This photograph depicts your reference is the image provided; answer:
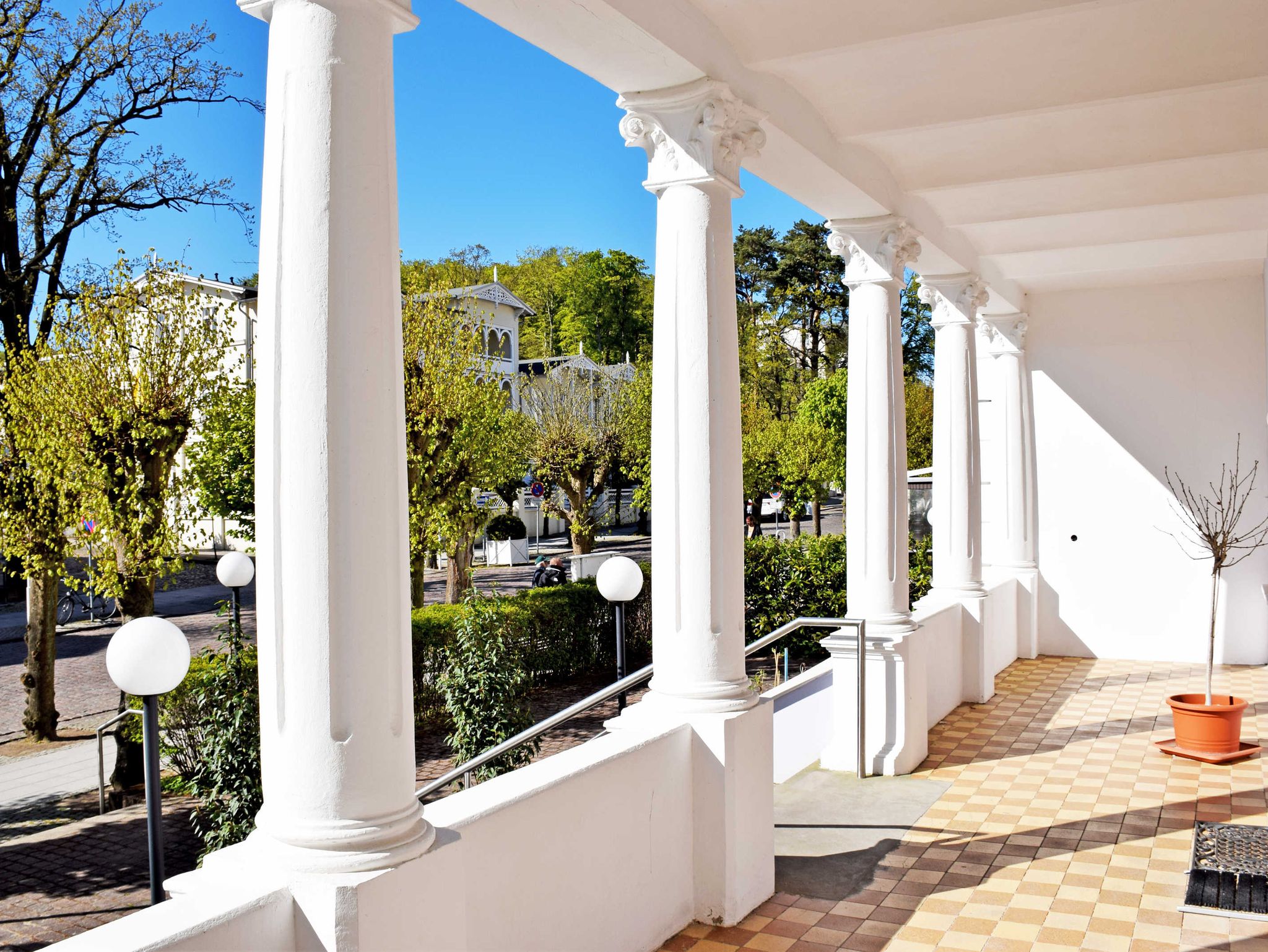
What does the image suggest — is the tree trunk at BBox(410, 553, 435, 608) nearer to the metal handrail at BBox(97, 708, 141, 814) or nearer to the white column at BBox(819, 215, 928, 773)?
the metal handrail at BBox(97, 708, 141, 814)

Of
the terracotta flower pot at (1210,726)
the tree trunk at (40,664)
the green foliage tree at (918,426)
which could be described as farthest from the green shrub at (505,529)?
the terracotta flower pot at (1210,726)

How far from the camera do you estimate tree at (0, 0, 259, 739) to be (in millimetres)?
16094

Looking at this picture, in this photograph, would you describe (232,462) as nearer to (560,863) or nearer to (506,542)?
(506,542)

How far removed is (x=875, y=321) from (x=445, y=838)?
4.96 meters

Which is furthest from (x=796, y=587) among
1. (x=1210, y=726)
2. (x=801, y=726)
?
(x=1210, y=726)

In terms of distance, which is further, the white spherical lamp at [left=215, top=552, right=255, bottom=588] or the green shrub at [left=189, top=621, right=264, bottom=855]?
the white spherical lamp at [left=215, top=552, right=255, bottom=588]

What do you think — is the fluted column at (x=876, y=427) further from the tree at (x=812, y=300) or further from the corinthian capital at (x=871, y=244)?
the tree at (x=812, y=300)

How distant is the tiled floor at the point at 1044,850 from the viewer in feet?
14.2

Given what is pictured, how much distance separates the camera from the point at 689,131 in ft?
15.1

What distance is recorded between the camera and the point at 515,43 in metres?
71.5

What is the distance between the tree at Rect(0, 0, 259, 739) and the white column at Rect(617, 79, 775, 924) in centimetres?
1334

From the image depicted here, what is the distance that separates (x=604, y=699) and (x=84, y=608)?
21035mm

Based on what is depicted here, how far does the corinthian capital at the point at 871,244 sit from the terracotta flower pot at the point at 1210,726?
11.3 feet

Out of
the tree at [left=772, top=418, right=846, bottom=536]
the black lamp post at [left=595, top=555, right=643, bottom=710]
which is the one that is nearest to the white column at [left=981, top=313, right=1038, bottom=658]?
the black lamp post at [left=595, top=555, right=643, bottom=710]
